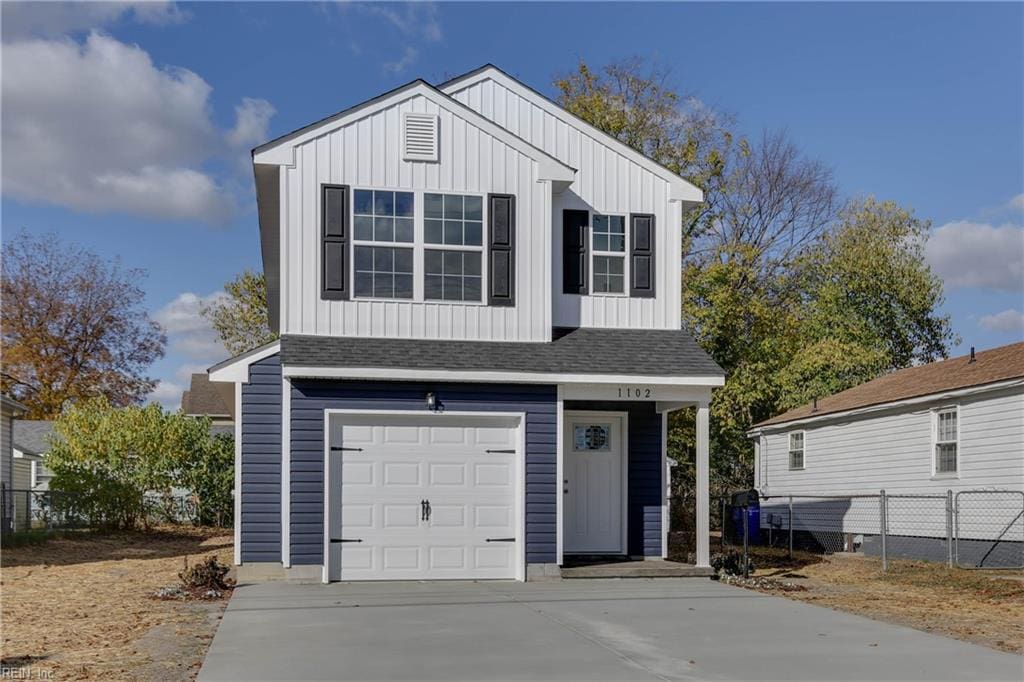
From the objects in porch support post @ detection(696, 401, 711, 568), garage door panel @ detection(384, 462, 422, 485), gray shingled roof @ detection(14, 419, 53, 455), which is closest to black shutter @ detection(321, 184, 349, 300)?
garage door panel @ detection(384, 462, 422, 485)

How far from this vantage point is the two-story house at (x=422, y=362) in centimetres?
1578

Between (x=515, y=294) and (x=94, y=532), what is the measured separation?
1481 cm

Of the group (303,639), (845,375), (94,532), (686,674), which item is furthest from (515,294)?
(845,375)

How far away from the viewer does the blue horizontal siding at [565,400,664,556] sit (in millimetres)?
18031

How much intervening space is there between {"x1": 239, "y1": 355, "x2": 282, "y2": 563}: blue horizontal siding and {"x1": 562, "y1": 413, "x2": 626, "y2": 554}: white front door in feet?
15.3

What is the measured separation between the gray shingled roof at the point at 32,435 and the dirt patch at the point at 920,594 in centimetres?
2838

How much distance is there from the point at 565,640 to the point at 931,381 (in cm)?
1461

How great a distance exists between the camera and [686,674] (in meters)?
8.98

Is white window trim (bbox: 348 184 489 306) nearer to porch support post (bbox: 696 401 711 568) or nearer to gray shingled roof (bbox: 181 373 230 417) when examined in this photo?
porch support post (bbox: 696 401 711 568)

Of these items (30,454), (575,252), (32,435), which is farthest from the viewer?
(32,435)

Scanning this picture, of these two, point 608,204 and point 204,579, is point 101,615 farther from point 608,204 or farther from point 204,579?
point 608,204

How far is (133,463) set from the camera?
2830 cm

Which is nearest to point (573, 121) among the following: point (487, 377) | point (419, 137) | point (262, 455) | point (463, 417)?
point (419, 137)

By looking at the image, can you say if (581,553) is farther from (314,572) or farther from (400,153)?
(400,153)
